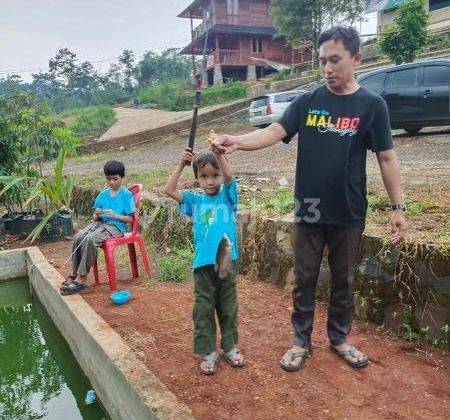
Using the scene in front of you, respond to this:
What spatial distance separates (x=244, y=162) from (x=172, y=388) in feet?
22.4

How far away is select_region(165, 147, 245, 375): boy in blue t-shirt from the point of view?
2.70m

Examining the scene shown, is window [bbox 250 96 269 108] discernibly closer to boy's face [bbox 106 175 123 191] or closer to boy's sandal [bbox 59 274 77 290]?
boy's face [bbox 106 175 123 191]

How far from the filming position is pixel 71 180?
6.95 m

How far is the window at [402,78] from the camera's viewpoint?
8.78 m

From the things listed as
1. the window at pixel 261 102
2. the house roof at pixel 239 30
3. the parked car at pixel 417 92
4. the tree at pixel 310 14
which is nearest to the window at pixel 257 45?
→ the house roof at pixel 239 30

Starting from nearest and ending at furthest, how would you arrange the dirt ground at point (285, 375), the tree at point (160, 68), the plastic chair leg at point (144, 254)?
1. the dirt ground at point (285, 375)
2. the plastic chair leg at point (144, 254)
3. the tree at point (160, 68)

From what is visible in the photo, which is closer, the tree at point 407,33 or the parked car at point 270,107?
the parked car at point 270,107

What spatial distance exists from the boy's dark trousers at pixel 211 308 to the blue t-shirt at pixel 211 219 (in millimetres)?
86

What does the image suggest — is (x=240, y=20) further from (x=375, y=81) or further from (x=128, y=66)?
(x=375, y=81)

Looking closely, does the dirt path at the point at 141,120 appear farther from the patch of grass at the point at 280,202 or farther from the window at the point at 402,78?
the patch of grass at the point at 280,202

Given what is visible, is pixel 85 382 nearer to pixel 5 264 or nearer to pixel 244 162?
pixel 5 264

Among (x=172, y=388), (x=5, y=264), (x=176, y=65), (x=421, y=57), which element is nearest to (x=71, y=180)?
(x=5, y=264)

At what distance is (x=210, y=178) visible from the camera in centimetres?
270

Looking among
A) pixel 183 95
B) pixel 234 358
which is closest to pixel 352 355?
pixel 234 358
